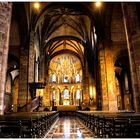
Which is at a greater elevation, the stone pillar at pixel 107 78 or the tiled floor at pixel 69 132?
the stone pillar at pixel 107 78

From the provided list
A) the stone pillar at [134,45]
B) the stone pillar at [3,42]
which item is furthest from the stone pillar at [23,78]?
the stone pillar at [134,45]

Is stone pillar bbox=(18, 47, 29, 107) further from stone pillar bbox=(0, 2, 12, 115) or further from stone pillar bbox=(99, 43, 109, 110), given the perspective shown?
stone pillar bbox=(0, 2, 12, 115)

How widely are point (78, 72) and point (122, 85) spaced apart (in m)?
18.7

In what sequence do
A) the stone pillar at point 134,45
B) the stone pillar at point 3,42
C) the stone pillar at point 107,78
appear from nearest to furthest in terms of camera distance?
the stone pillar at point 3,42 < the stone pillar at point 134,45 < the stone pillar at point 107,78

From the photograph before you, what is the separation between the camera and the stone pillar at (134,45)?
9.45m

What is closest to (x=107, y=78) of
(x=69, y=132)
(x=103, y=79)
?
(x=103, y=79)

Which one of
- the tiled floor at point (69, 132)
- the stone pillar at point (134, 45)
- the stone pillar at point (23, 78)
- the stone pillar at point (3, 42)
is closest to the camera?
the tiled floor at point (69, 132)

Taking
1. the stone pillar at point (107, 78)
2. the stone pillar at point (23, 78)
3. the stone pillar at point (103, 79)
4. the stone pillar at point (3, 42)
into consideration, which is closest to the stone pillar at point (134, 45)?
the stone pillar at point (107, 78)

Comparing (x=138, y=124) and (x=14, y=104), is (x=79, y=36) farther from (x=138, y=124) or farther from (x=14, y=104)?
(x=138, y=124)

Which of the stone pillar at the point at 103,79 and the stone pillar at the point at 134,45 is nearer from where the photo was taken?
the stone pillar at the point at 134,45

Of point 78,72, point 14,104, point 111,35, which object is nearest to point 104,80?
point 111,35

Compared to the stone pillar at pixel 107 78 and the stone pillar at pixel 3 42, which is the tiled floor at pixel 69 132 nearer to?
the stone pillar at pixel 3 42

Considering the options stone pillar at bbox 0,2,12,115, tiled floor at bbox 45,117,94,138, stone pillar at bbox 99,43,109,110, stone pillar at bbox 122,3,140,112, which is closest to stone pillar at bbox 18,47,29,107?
stone pillar at bbox 99,43,109,110

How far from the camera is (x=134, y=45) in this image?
979 centimetres
